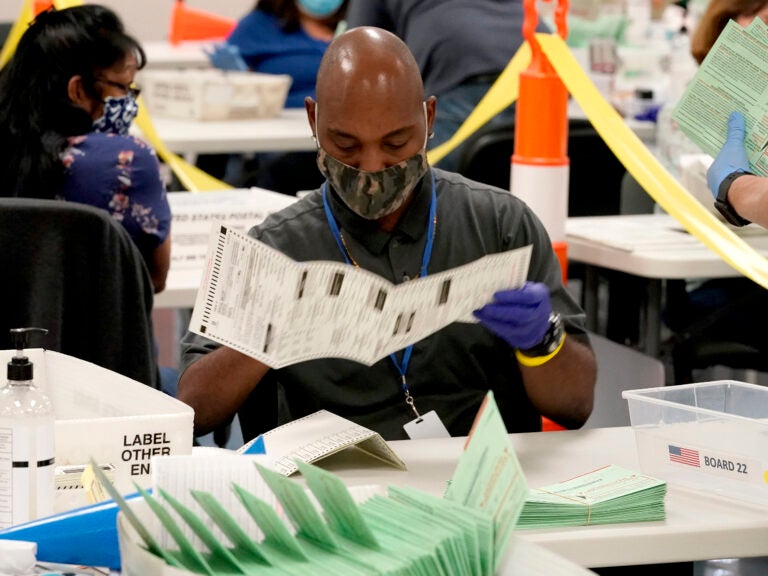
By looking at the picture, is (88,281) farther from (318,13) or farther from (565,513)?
(318,13)

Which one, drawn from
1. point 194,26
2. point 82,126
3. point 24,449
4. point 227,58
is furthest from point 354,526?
point 194,26

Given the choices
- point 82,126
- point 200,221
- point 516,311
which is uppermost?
point 82,126

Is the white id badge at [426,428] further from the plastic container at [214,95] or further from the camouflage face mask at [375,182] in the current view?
the plastic container at [214,95]

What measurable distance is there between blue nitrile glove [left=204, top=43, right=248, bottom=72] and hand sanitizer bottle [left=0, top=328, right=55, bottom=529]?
13.7 ft

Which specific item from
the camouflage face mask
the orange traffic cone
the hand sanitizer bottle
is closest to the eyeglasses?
the camouflage face mask

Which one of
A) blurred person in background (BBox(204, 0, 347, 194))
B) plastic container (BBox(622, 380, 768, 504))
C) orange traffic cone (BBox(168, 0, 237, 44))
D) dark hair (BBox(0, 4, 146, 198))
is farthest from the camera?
orange traffic cone (BBox(168, 0, 237, 44))

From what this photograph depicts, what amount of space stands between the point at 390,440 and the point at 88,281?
596 mm

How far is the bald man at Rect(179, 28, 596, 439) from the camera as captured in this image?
1.91m

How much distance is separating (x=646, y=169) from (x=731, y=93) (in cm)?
102

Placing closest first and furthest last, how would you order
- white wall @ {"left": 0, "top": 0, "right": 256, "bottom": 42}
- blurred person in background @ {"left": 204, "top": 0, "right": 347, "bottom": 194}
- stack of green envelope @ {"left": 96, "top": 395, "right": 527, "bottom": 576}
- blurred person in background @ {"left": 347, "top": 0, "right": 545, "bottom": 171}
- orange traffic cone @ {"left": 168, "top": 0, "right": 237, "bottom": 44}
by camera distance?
stack of green envelope @ {"left": 96, "top": 395, "right": 527, "bottom": 576} < blurred person in background @ {"left": 347, "top": 0, "right": 545, "bottom": 171} < blurred person in background @ {"left": 204, "top": 0, "right": 347, "bottom": 194} < orange traffic cone @ {"left": 168, "top": 0, "right": 237, "bottom": 44} < white wall @ {"left": 0, "top": 0, "right": 256, "bottom": 42}

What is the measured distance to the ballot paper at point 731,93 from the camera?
1941 mm

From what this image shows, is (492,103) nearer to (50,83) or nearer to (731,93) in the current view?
(50,83)

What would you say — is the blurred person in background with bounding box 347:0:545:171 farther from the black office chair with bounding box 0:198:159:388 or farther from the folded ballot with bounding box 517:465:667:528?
the folded ballot with bounding box 517:465:667:528

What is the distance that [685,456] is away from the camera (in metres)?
1.68
